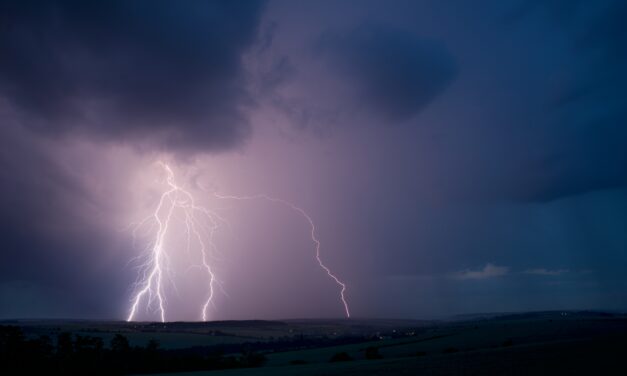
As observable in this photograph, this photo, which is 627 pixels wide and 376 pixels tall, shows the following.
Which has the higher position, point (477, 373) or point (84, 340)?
point (84, 340)

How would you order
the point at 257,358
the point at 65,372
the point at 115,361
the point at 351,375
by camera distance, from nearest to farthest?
the point at 351,375 → the point at 65,372 → the point at 115,361 → the point at 257,358

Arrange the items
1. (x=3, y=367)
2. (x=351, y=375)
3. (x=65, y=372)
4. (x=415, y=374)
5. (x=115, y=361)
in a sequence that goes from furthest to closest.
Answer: (x=115, y=361) → (x=65, y=372) → (x=3, y=367) → (x=351, y=375) → (x=415, y=374)

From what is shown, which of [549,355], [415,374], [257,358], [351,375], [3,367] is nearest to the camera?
[415,374]

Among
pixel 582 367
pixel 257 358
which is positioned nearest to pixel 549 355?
pixel 582 367

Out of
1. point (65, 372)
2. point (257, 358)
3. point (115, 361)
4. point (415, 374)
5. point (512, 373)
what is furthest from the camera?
point (257, 358)

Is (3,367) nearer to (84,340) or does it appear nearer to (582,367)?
(84,340)

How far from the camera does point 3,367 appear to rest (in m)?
39.2

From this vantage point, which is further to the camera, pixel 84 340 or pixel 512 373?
pixel 84 340

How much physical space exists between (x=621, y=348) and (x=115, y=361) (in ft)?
149

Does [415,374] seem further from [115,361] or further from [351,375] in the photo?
[115,361]

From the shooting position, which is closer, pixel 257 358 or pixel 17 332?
pixel 17 332

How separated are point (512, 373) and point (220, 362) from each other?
35969mm

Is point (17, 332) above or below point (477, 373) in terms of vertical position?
above

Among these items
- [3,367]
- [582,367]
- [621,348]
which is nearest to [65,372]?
[3,367]
